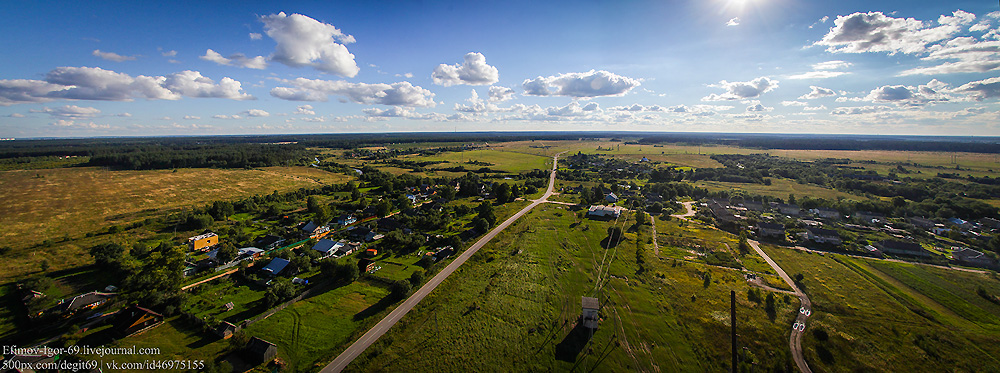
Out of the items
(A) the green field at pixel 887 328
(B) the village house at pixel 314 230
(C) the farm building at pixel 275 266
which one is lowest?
(A) the green field at pixel 887 328

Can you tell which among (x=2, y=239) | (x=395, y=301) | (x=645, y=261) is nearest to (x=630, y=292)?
(x=645, y=261)

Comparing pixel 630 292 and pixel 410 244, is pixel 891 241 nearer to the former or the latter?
pixel 630 292

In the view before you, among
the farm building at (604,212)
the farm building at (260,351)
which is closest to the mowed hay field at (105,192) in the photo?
the farm building at (260,351)

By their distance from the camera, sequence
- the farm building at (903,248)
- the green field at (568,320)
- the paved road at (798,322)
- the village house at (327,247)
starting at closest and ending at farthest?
the green field at (568,320) < the paved road at (798,322) < the village house at (327,247) < the farm building at (903,248)

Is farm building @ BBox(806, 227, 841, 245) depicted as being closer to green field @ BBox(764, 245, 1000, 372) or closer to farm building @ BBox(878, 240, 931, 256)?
farm building @ BBox(878, 240, 931, 256)

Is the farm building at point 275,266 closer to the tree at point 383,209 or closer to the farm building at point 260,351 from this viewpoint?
the farm building at point 260,351

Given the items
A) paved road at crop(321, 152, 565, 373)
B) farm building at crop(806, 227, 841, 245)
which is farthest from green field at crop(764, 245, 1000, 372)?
paved road at crop(321, 152, 565, 373)
